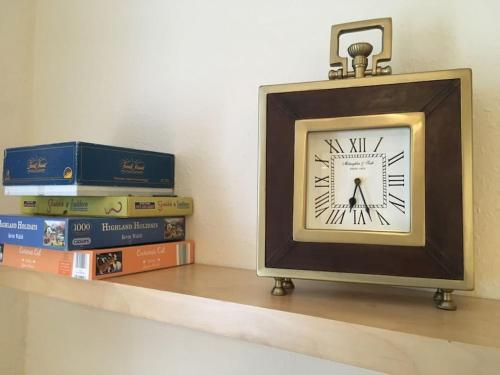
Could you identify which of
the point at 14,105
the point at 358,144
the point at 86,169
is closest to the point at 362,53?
the point at 358,144

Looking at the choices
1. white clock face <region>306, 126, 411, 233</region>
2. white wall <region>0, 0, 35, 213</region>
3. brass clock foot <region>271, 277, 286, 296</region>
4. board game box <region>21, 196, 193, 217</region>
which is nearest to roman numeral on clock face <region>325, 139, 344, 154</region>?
white clock face <region>306, 126, 411, 233</region>

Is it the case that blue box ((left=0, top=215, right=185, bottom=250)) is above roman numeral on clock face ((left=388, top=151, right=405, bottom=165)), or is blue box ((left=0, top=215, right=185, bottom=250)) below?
below

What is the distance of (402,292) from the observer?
51 cm

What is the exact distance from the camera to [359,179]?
459 mm

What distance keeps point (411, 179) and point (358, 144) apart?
72 millimetres

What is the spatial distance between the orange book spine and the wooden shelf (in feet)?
0.05

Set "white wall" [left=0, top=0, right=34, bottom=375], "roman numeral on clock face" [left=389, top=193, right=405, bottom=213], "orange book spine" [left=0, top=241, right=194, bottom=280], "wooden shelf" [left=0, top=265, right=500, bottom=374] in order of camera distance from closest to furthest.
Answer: "wooden shelf" [left=0, top=265, right=500, bottom=374]
"roman numeral on clock face" [left=389, top=193, right=405, bottom=213]
"orange book spine" [left=0, top=241, right=194, bottom=280]
"white wall" [left=0, top=0, right=34, bottom=375]

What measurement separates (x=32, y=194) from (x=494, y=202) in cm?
67

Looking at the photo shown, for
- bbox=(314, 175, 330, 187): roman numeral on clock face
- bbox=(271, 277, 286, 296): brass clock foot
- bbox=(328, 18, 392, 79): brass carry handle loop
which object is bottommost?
bbox=(271, 277, 286, 296): brass clock foot

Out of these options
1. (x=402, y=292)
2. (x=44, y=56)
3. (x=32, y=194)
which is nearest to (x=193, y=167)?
(x=32, y=194)

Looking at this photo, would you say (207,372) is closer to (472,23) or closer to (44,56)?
(472,23)

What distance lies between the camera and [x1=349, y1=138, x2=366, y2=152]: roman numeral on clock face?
1.51 ft

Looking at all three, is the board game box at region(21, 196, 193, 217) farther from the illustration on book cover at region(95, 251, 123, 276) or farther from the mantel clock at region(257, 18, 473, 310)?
the mantel clock at region(257, 18, 473, 310)

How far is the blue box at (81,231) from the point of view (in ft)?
1.84
